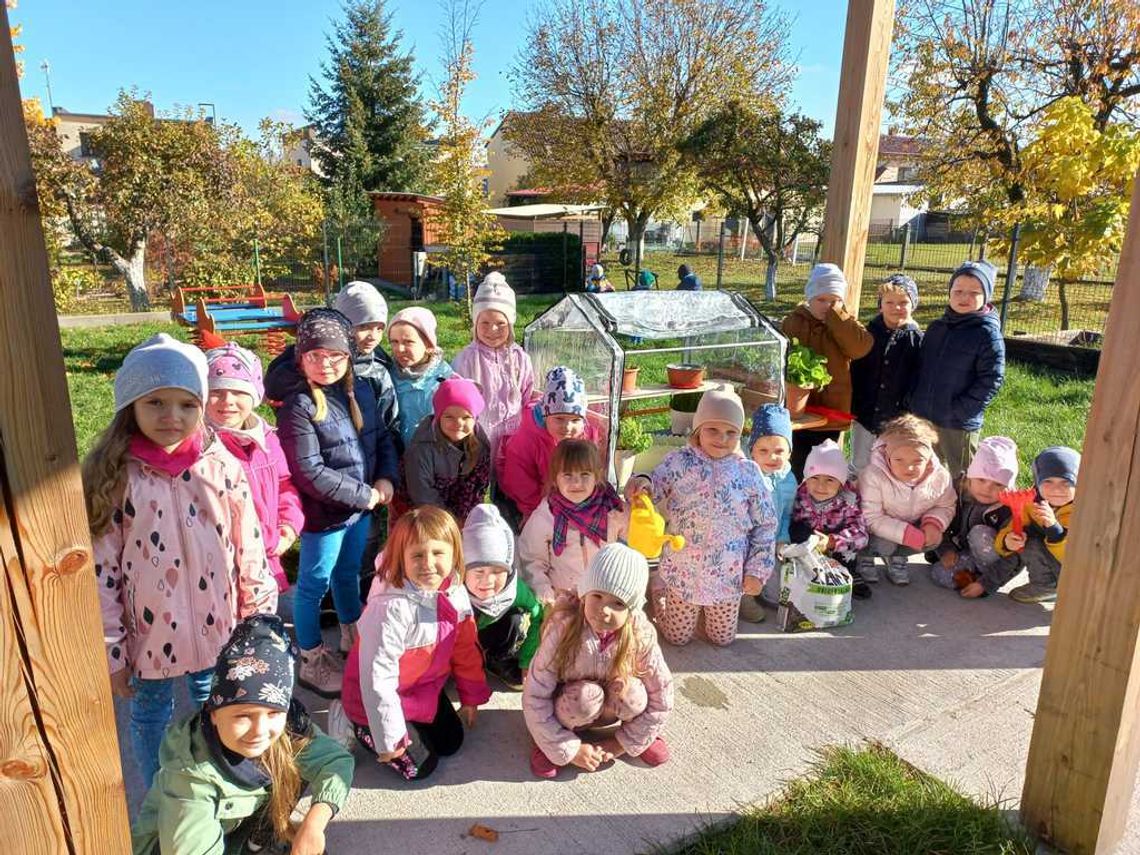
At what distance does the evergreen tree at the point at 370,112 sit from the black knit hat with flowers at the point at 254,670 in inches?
1059

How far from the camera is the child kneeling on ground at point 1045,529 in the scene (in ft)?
13.4

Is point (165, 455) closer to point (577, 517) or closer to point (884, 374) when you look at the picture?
point (577, 517)

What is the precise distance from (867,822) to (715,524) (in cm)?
141

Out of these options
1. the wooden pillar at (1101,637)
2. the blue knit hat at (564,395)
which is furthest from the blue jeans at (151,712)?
the wooden pillar at (1101,637)

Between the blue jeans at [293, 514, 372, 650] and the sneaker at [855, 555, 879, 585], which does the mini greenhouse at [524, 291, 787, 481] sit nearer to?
the sneaker at [855, 555, 879, 585]

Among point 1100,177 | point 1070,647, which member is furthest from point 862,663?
point 1100,177

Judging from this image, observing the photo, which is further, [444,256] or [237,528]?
[444,256]

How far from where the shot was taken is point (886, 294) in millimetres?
5172

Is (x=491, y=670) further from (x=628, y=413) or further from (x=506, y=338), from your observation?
(x=628, y=413)

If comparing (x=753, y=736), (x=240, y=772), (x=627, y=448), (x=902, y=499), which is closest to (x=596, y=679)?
(x=753, y=736)

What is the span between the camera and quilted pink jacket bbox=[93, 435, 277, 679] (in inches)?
95.0

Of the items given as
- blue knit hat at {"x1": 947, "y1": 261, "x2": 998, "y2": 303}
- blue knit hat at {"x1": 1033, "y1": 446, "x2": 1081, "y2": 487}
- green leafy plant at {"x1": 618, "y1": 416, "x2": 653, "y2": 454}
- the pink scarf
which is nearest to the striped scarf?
green leafy plant at {"x1": 618, "y1": 416, "x2": 653, "y2": 454}

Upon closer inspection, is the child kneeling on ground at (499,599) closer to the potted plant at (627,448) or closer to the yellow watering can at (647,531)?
the yellow watering can at (647,531)

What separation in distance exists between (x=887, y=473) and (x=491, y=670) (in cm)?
238
